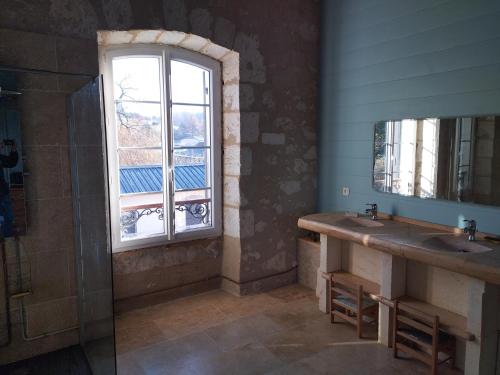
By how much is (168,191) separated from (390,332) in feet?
6.76

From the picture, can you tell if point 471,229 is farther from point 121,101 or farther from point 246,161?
point 121,101

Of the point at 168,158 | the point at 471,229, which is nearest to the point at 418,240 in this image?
the point at 471,229

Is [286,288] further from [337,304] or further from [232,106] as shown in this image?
[232,106]

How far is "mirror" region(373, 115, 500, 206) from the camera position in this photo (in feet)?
8.84

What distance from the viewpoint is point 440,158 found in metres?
2.94

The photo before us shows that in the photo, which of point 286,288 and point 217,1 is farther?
point 286,288

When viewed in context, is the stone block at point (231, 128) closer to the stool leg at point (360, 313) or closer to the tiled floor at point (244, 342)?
the tiled floor at point (244, 342)

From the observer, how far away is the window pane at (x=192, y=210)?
3.65 metres

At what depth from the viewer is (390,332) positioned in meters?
2.87

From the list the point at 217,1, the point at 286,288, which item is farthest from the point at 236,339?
the point at 217,1

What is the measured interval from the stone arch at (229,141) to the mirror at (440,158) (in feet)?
4.01

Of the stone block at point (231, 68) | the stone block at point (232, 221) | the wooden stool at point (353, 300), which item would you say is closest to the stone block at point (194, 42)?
the stone block at point (231, 68)

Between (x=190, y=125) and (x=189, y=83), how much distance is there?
368 mm

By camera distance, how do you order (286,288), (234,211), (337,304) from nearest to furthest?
(337,304), (234,211), (286,288)
